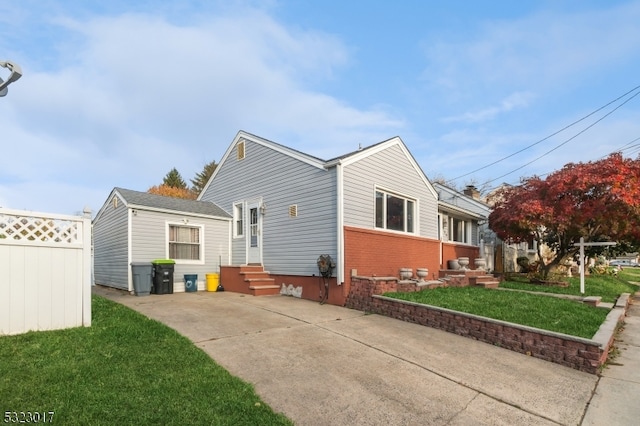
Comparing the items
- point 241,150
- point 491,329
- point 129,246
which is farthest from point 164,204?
point 491,329

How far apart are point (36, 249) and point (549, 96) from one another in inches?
684

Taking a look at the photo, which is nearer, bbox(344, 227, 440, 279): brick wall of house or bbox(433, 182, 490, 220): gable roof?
bbox(344, 227, 440, 279): brick wall of house

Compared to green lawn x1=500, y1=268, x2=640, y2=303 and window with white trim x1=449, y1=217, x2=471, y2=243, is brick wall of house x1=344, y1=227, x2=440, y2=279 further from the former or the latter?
window with white trim x1=449, y1=217, x2=471, y2=243

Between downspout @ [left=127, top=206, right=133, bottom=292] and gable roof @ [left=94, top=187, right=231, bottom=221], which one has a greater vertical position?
gable roof @ [left=94, top=187, right=231, bottom=221]

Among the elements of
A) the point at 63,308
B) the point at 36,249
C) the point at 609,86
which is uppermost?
the point at 609,86

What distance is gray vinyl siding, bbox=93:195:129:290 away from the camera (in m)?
11.6

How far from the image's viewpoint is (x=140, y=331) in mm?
5621

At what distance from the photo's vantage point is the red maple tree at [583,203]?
11.2 m

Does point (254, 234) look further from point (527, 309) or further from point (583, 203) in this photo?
point (583, 203)

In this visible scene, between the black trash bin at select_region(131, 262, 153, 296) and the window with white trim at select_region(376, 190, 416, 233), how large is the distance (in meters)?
7.42

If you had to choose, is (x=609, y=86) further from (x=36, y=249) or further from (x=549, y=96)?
(x=36, y=249)

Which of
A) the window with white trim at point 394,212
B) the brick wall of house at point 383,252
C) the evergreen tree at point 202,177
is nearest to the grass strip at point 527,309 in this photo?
the brick wall of house at point 383,252

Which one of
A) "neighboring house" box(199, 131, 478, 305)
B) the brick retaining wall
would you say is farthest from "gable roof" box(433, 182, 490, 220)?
the brick retaining wall

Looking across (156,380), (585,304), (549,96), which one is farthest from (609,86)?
(156,380)
